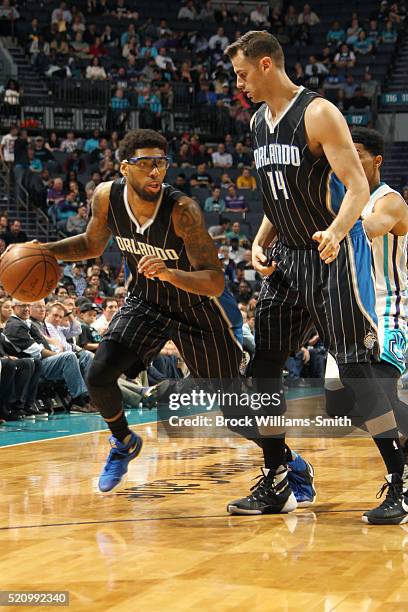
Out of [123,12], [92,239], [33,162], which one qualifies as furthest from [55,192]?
[92,239]

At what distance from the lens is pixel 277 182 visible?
13.8ft

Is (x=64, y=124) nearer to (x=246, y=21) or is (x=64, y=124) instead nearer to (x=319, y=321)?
(x=246, y=21)

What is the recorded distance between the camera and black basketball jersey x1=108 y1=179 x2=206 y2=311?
454 centimetres

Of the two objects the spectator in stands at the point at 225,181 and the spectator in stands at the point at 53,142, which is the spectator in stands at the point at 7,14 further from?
the spectator in stands at the point at 225,181

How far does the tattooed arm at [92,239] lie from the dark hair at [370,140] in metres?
1.22

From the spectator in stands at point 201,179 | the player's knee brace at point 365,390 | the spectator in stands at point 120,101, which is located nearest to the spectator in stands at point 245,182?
the spectator in stands at point 201,179

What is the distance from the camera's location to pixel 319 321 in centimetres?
418

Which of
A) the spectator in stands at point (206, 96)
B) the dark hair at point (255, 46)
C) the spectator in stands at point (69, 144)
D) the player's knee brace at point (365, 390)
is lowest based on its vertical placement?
the player's knee brace at point (365, 390)

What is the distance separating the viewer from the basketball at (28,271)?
14.9 feet

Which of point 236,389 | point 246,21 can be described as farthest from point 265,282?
point 246,21

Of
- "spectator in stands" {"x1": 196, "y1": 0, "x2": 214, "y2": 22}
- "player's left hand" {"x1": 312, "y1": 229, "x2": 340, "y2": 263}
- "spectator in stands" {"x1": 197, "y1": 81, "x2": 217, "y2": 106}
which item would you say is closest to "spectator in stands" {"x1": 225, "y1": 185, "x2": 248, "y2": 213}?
"spectator in stands" {"x1": 197, "y1": 81, "x2": 217, "y2": 106}

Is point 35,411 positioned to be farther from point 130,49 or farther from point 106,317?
point 130,49

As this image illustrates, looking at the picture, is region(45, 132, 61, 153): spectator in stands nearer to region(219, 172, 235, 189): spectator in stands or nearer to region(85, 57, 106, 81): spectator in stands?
region(85, 57, 106, 81): spectator in stands

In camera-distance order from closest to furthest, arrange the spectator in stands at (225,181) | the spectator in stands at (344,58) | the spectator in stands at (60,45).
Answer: the spectator in stands at (225,181) → the spectator in stands at (60,45) → the spectator in stands at (344,58)
